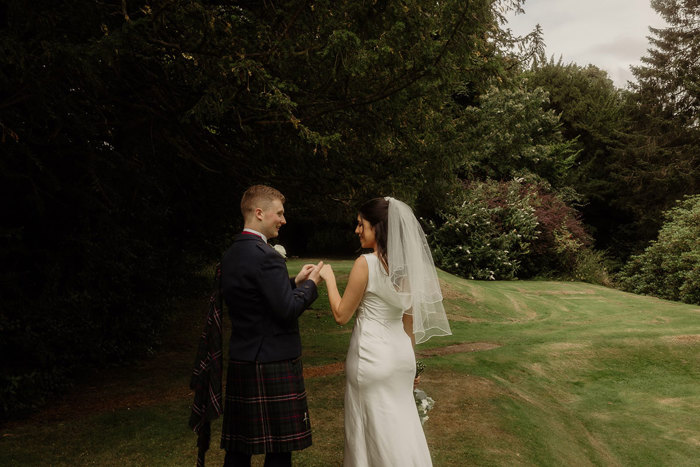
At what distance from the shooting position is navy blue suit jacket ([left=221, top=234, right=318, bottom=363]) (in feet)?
9.96

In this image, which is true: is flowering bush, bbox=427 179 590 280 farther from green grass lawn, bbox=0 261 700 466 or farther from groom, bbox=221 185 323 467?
groom, bbox=221 185 323 467

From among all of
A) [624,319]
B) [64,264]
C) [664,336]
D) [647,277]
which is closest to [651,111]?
[647,277]

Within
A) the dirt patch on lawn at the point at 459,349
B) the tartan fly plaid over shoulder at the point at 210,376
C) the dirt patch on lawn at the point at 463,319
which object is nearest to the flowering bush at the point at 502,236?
the dirt patch on lawn at the point at 463,319

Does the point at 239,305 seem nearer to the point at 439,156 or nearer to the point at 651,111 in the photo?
the point at 439,156

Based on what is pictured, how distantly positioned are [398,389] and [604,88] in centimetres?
3838

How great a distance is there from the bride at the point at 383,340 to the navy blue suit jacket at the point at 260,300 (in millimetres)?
452

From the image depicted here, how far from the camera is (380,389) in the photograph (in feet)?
11.7

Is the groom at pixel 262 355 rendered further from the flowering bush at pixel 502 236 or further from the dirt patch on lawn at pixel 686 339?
the flowering bush at pixel 502 236

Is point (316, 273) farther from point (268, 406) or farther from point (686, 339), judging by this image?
point (686, 339)

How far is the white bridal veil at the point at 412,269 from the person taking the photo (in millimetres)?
3637

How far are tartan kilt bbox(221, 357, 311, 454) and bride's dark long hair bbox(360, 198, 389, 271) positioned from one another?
3.19ft

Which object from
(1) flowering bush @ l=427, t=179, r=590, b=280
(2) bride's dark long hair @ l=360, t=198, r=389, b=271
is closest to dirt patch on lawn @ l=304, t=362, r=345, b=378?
(2) bride's dark long hair @ l=360, t=198, r=389, b=271

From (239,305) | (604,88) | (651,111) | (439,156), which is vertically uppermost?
(604,88)

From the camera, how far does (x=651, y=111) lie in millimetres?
29062
